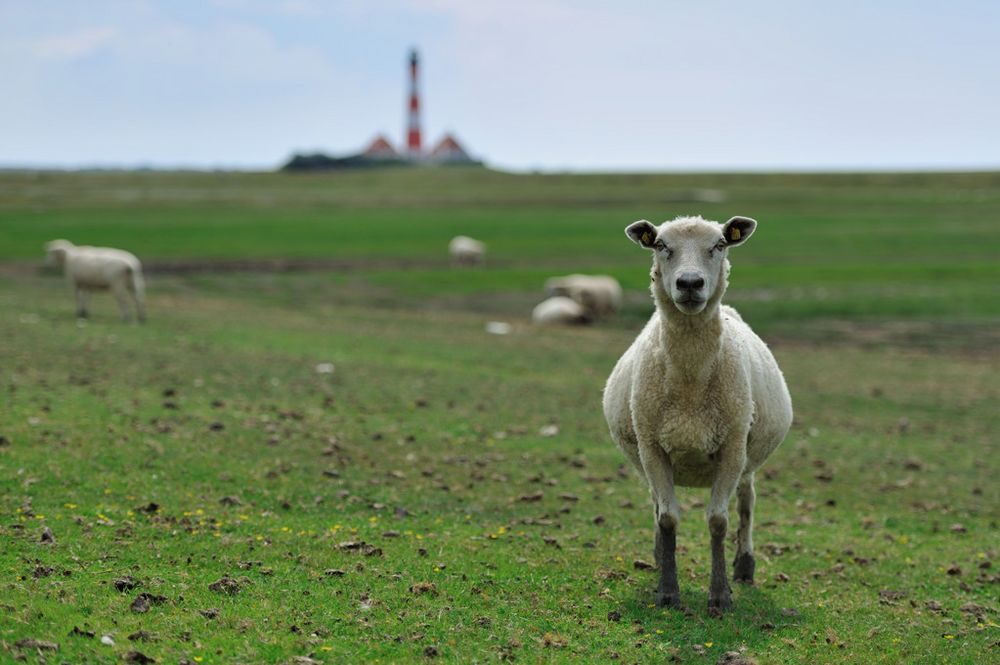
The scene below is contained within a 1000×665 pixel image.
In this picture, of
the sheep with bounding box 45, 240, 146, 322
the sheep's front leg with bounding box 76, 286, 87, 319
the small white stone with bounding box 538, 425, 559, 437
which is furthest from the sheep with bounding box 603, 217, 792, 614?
the sheep's front leg with bounding box 76, 286, 87, 319

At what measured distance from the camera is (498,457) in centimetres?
1552

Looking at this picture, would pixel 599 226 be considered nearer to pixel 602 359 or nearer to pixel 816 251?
pixel 816 251

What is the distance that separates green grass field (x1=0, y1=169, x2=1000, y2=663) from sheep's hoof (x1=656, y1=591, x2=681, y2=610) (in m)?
0.26

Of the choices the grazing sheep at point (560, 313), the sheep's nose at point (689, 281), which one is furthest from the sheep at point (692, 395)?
the grazing sheep at point (560, 313)

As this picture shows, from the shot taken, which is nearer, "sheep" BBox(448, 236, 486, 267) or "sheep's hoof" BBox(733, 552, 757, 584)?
"sheep's hoof" BBox(733, 552, 757, 584)

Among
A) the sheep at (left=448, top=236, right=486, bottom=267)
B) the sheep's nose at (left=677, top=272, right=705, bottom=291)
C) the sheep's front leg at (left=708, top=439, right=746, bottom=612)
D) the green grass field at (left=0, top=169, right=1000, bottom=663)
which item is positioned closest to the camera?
the green grass field at (left=0, top=169, right=1000, bottom=663)

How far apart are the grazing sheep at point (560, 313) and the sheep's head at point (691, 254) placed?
1005 inches

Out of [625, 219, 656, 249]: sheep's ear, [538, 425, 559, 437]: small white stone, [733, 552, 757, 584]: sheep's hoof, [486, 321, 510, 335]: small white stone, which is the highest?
[625, 219, 656, 249]: sheep's ear

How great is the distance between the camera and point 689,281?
8797mm

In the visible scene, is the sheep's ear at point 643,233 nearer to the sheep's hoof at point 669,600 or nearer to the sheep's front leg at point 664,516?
the sheep's front leg at point 664,516

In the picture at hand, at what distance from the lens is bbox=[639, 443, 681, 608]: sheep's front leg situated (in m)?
9.59

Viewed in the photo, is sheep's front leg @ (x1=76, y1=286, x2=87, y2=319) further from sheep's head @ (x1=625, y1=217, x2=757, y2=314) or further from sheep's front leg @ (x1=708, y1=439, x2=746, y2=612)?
sheep's front leg @ (x1=708, y1=439, x2=746, y2=612)

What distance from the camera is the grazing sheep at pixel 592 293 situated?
120 ft

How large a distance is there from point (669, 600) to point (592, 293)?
27.3 meters
